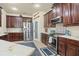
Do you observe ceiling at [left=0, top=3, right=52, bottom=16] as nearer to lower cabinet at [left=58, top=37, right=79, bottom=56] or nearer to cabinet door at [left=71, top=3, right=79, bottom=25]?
cabinet door at [left=71, top=3, right=79, bottom=25]

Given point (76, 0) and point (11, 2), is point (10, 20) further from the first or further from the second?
point (76, 0)

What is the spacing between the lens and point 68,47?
3002 mm

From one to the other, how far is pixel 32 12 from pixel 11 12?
Answer: 0.59 m

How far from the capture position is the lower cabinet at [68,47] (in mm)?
2631

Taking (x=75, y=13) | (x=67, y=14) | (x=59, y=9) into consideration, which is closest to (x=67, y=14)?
(x=67, y=14)

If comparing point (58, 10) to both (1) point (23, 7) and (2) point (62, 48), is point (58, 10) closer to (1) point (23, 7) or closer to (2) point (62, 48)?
(2) point (62, 48)

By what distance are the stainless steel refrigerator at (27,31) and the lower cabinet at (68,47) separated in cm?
92

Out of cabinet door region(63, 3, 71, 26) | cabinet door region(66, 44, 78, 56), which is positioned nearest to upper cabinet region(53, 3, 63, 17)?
cabinet door region(63, 3, 71, 26)

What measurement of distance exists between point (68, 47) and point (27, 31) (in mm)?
1261

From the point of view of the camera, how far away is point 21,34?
3449 millimetres

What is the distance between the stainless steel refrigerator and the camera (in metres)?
3.36

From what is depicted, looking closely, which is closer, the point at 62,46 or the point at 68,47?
the point at 68,47

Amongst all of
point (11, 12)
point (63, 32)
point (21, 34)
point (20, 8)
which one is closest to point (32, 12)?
point (20, 8)

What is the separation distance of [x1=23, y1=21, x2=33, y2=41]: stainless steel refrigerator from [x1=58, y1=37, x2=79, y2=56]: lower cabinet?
0.92 m
